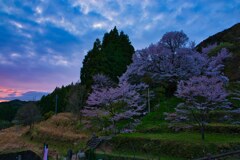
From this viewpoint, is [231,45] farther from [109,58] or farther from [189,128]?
[189,128]

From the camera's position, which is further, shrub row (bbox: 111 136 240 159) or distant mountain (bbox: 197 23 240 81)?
distant mountain (bbox: 197 23 240 81)

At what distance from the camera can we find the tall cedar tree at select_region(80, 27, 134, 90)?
3669 cm

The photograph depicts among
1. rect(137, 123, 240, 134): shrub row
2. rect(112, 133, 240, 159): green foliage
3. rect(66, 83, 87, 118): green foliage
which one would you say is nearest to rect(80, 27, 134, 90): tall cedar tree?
rect(66, 83, 87, 118): green foliage

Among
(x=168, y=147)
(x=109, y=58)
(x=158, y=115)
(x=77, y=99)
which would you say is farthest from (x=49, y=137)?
(x=168, y=147)

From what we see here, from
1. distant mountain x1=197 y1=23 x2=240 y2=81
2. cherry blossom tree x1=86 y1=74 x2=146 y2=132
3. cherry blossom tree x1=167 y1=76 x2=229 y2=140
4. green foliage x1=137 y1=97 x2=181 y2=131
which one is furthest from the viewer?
distant mountain x1=197 y1=23 x2=240 y2=81

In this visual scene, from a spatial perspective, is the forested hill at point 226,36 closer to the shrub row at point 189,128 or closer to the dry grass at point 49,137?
the shrub row at point 189,128

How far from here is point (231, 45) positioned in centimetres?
3969

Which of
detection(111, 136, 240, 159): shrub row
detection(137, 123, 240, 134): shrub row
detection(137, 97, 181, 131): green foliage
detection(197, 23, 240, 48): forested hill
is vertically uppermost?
detection(197, 23, 240, 48): forested hill

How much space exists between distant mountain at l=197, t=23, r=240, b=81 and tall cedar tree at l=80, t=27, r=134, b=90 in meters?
14.5

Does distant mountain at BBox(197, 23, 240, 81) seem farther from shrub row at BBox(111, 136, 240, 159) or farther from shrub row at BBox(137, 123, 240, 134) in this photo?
shrub row at BBox(111, 136, 240, 159)

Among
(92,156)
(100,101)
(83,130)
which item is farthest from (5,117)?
(92,156)

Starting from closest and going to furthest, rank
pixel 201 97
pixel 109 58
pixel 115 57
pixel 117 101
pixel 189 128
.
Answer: pixel 201 97
pixel 189 128
pixel 117 101
pixel 109 58
pixel 115 57

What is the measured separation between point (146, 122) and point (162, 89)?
20.1 feet

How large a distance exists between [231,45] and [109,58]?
19.8 m
